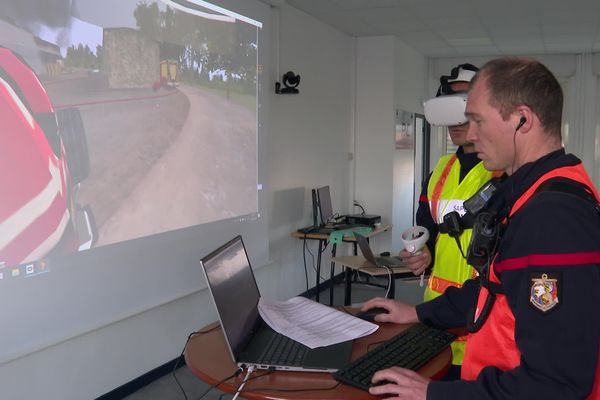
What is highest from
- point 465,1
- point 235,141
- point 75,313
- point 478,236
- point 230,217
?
point 465,1

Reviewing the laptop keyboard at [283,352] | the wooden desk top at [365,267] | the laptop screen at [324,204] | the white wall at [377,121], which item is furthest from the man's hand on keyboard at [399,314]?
the white wall at [377,121]

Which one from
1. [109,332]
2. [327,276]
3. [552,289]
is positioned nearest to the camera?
[552,289]

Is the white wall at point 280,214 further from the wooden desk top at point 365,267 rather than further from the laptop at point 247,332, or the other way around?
the laptop at point 247,332

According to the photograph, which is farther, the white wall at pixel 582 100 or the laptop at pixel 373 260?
the white wall at pixel 582 100

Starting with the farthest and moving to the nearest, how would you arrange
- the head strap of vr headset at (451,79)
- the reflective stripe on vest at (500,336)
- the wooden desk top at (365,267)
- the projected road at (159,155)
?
the wooden desk top at (365,267)
the projected road at (159,155)
the head strap of vr headset at (451,79)
the reflective stripe on vest at (500,336)

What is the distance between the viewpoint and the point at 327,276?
226 inches

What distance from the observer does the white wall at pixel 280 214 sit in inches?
105

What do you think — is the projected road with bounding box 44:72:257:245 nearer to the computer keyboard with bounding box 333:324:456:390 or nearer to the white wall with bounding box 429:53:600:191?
the computer keyboard with bounding box 333:324:456:390

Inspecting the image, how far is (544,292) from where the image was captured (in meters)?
0.85

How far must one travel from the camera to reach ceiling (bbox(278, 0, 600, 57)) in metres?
4.80

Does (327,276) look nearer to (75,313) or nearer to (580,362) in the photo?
(75,313)

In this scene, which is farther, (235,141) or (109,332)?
(235,141)

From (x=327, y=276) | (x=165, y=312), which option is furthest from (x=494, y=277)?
(x=327, y=276)

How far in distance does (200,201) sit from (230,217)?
1.15ft
